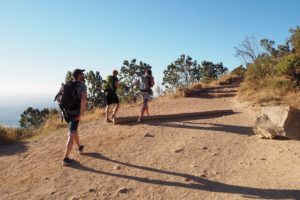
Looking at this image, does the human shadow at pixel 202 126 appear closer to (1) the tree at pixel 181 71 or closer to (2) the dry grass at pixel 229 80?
(2) the dry grass at pixel 229 80

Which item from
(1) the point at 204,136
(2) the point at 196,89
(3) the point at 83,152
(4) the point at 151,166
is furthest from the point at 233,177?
(2) the point at 196,89

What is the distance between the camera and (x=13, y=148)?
9484 mm

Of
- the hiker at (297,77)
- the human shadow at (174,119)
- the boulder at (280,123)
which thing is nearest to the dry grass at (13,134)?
the human shadow at (174,119)

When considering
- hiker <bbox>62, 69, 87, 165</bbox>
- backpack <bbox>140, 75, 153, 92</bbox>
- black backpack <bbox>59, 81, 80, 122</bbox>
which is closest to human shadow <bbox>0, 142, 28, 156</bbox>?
hiker <bbox>62, 69, 87, 165</bbox>

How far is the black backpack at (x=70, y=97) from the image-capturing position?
7.15m

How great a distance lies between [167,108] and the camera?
46.5ft

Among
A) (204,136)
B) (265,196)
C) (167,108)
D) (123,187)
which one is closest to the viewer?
(265,196)

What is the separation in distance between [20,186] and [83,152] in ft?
6.41

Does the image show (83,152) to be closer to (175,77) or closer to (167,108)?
(167,108)

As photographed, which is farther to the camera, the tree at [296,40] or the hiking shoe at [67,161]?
the tree at [296,40]

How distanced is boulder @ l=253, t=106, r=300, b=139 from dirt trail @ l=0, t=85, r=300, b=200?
0.25 metres

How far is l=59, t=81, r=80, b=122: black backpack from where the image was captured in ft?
23.5

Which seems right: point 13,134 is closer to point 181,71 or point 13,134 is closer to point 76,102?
point 76,102

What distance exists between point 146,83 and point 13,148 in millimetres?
4218
